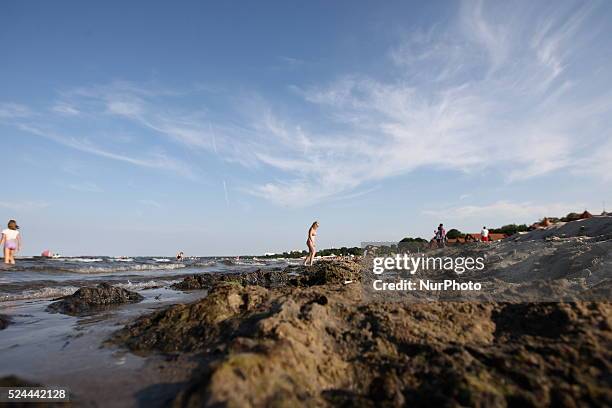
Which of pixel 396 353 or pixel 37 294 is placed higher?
pixel 396 353

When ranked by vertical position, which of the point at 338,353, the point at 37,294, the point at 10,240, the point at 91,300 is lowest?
the point at 37,294

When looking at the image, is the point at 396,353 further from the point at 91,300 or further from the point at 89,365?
the point at 91,300

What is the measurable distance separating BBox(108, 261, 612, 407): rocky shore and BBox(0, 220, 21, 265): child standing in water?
969 cm

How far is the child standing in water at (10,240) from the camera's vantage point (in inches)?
A: 429

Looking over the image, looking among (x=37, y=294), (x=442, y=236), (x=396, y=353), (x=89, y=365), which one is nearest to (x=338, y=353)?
(x=396, y=353)

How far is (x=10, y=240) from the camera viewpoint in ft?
36.3

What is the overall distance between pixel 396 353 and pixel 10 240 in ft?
41.9

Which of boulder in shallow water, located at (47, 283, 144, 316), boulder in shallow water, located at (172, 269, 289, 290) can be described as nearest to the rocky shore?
boulder in shallow water, located at (47, 283, 144, 316)

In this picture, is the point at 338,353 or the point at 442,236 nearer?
the point at 338,353

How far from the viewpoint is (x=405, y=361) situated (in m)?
2.65

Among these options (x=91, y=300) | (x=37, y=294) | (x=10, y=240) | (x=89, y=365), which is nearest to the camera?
(x=89, y=365)

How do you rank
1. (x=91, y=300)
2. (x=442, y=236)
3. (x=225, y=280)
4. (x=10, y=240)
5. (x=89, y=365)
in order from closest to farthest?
(x=89, y=365)
(x=91, y=300)
(x=10, y=240)
(x=225, y=280)
(x=442, y=236)

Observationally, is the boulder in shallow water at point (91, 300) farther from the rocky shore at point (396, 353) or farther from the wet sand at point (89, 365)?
the rocky shore at point (396, 353)

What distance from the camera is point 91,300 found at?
7672 mm
